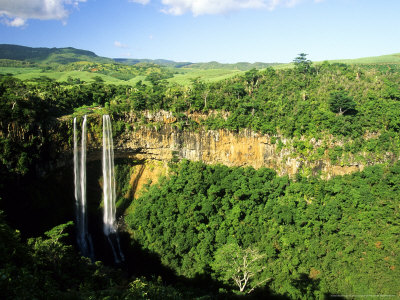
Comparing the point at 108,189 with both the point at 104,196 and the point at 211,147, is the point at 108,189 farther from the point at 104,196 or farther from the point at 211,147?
the point at 211,147

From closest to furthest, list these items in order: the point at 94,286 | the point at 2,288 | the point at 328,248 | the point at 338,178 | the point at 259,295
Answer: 1. the point at 2,288
2. the point at 94,286
3. the point at 259,295
4. the point at 328,248
5. the point at 338,178

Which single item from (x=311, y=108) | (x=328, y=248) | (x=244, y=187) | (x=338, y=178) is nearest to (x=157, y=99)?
(x=244, y=187)

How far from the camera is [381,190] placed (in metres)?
22.7

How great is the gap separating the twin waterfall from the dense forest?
1050 millimetres

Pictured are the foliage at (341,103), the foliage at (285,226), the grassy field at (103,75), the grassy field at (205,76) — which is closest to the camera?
the foliage at (285,226)

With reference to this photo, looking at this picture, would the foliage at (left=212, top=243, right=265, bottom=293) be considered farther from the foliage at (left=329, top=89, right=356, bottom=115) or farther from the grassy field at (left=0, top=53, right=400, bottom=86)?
the grassy field at (left=0, top=53, right=400, bottom=86)

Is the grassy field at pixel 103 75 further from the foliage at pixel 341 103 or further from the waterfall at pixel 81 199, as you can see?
the foliage at pixel 341 103

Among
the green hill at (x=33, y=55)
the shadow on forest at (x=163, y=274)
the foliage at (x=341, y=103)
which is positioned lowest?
the shadow on forest at (x=163, y=274)

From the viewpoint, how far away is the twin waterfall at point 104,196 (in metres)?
23.2

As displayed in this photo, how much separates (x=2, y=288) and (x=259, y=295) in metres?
16.3

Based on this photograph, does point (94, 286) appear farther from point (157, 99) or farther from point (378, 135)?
point (378, 135)

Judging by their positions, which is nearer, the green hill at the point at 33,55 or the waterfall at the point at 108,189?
the waterfall at the point at 108,189

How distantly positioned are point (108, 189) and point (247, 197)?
43.3 ft

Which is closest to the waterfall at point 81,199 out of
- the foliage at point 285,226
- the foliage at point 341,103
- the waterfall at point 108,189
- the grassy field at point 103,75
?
the waterfall at point 108,189
